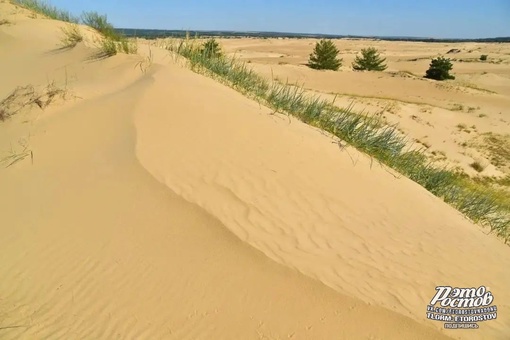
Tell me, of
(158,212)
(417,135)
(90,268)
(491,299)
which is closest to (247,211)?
(158,212)

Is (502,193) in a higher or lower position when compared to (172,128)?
lower

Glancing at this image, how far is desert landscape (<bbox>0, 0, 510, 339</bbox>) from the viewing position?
277cm

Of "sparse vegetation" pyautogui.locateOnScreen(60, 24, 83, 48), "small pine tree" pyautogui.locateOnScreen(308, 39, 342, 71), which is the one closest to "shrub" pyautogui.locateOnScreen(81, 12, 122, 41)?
"sparse vegetation" pyautogui.locateOnScreen(60, 24, 83, 48)

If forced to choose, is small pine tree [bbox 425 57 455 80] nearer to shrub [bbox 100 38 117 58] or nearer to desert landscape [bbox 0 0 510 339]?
desert landscape [bbox 0 0 510 339]

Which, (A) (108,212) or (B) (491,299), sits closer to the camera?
(B) (491,299)

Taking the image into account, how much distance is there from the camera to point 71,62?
25.5 feet

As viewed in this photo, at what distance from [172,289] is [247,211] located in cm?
101

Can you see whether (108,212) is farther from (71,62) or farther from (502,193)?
(502,193)

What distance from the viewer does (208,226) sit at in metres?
3.46

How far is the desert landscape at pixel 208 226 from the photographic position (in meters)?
2.77

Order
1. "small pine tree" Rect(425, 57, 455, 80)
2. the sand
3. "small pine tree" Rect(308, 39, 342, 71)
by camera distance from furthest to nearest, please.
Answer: "small pine tree" Rect(308, 39, 342, 71), "small pine tree" Rect(425, 57, 455, 80), the sand

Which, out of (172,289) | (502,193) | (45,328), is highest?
(172,289)

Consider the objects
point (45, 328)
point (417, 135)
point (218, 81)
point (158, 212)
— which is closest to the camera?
point (45, 328)

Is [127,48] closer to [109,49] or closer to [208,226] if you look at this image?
[109,49]
